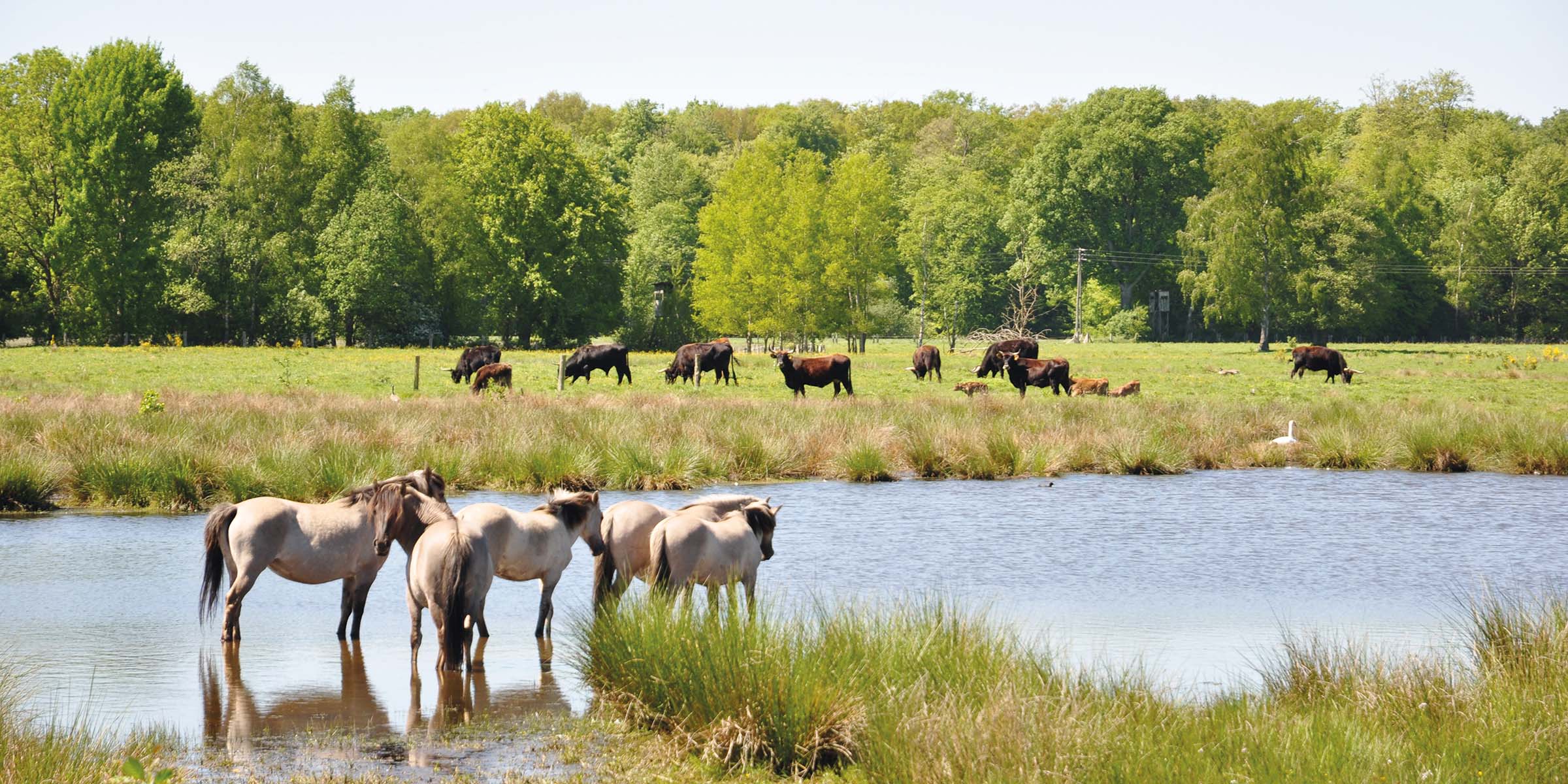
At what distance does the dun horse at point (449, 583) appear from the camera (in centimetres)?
900

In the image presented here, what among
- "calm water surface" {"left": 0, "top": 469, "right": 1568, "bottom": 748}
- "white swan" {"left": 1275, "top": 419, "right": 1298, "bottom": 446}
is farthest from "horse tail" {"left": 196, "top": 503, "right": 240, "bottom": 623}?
"white swan" {"left": 1275, "top": 419, "right": 1298, "bottom": 446}

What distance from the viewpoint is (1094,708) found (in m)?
7.34

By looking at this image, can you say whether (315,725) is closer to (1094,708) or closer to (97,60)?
(1094,708)

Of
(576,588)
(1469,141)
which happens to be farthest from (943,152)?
(576,588)

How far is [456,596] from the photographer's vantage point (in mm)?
9000

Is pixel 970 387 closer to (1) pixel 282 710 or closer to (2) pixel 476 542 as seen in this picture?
(2) pixel 476 542

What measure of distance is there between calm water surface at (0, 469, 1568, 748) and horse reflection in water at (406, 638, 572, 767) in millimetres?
29

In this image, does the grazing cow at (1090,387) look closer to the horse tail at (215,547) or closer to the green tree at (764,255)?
the horse tail at (215,547)

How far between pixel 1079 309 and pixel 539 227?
36.2 m

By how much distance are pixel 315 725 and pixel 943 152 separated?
117944mm

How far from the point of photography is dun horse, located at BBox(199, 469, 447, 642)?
994cm

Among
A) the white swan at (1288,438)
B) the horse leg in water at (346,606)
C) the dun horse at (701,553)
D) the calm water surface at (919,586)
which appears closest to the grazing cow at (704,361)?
the white swan at (1288,438)

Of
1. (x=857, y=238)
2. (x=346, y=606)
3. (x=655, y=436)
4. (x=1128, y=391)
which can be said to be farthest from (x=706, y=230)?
(x=346, y=606)

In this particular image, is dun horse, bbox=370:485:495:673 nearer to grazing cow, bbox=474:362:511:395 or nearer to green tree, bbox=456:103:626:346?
grazing cow, bbox=474:362:511:395
